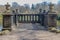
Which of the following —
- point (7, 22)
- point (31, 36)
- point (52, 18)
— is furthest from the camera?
point (52, 18)

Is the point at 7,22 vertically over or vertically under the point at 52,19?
under

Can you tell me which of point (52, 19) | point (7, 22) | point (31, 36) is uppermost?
point (52, 19)

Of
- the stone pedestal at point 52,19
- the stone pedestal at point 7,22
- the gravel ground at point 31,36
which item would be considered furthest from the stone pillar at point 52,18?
the stone pedestal at point 7,22

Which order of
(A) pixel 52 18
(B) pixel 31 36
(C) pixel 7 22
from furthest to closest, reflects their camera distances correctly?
(A) pixel 52 18 → (C) pixel 7 22 → (B) pixel 31 36

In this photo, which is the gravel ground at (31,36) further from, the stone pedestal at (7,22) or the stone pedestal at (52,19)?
the stone pedestal at (52,19)

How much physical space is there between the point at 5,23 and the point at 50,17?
253 centimetres

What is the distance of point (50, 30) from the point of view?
911 cm

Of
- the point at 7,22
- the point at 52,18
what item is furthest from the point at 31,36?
the point at 52,18

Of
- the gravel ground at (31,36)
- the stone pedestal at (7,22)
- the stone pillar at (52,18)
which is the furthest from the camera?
the stone pillar at (52,18)

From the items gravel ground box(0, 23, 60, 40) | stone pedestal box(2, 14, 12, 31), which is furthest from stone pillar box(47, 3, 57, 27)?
stone pedestal box(2, 14, 12, 31)

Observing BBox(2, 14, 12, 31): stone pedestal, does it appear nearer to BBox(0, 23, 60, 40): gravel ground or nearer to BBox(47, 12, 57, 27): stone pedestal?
BBox(0, 23, 60, 40): gravel ground

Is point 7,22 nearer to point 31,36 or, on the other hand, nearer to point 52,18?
point 31,36

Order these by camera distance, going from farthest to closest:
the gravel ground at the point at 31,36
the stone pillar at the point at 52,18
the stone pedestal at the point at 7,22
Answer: the stone pillar at the point at 52,18
the stone pedestal at the point at 7,22
the gravel ground at the point at 31,36

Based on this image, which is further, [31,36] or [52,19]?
[52,19]
